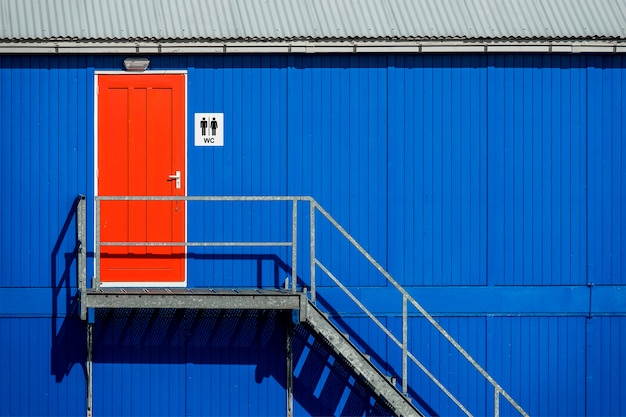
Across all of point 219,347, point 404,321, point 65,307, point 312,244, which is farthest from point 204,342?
point 404,321

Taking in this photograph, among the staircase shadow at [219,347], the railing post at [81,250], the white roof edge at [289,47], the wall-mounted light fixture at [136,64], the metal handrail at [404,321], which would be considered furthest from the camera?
the staircase shadow at [219,347]

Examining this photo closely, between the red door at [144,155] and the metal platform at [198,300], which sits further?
the red door at [144,155]

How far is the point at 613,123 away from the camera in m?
11.9

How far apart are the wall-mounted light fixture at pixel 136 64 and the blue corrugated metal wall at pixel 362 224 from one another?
5.7 inches

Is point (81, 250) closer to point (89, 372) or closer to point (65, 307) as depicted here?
point (65, 307)

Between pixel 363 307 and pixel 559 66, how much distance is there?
12.2ft

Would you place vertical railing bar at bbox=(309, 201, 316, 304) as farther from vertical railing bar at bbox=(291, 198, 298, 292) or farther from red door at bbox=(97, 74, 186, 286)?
red door at bbox=(97, 74, 186, 286)

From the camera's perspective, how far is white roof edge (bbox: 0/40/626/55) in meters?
11.5

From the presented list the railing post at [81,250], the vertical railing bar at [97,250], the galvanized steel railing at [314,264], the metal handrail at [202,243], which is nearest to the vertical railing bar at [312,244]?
the galvanized steel railing at [314,264]

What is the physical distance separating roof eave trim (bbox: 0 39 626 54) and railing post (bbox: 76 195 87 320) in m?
1.75

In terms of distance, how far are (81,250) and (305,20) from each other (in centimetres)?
371

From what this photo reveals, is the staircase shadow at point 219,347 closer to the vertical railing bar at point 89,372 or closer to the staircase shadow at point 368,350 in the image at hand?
the vertical railing bar at point 89,372

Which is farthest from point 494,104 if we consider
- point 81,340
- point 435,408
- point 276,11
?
point 81,340

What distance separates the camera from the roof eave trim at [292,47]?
37.9ft
